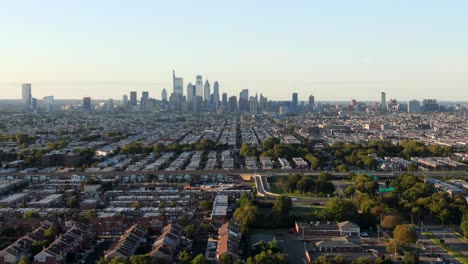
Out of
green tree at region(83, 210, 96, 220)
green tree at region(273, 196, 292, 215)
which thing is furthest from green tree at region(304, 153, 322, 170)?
green tree at region(83, 210, 96, 220)

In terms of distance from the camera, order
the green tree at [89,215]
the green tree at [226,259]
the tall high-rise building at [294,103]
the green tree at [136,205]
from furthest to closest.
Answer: the tall high-rise building at [294,103] < the green tree at [136,205] < the green tree at [89,215] < the green tree at [226,259]

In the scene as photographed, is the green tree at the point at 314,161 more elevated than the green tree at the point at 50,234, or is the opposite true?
the green tree at the point at 314,161

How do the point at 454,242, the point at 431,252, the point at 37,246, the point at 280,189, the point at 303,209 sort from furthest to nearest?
the point at 280,189
the point at 303,209
the point at 454,242
the point at 431,252
the point at 37,246

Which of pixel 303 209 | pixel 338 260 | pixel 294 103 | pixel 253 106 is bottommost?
pixel 303 209

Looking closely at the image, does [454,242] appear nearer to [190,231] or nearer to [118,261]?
[190,231]

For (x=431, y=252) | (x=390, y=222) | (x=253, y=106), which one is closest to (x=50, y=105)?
(x=253, y=106)

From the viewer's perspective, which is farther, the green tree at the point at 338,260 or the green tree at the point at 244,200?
the green tree at the point at 244,200

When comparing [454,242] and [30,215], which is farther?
[30,215]

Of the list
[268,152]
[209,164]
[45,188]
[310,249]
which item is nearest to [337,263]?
[310,249]

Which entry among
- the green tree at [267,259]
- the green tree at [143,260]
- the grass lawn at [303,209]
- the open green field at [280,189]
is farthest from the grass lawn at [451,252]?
the green tree at [143,260]

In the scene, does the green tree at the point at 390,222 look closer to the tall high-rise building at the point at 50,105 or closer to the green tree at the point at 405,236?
the green tree at the point at 405,236

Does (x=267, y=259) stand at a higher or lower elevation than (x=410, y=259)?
higher
